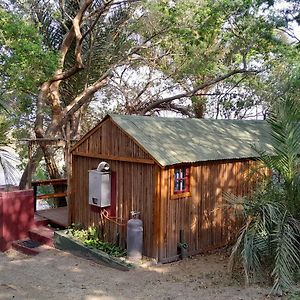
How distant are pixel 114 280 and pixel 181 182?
8.20 ft

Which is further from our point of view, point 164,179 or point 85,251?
point 85,251

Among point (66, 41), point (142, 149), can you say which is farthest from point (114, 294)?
point (66, 41)

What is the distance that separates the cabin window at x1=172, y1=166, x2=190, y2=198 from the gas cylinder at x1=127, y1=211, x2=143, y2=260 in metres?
0.98

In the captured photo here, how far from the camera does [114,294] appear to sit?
6914 millimetres

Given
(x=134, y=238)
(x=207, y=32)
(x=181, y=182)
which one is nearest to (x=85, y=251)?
(x=134, y=238)

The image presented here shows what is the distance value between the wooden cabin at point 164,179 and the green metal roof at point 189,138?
3 cm

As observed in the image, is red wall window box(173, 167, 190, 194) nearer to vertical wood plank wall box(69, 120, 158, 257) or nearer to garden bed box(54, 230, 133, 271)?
vertical wood plank wall box(69, 120, 158, 257)

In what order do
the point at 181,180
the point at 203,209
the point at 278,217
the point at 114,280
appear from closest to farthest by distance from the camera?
the point at 278,217, the point at 114,280, the point at 181,180, the point at 203,209

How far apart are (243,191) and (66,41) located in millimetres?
8181

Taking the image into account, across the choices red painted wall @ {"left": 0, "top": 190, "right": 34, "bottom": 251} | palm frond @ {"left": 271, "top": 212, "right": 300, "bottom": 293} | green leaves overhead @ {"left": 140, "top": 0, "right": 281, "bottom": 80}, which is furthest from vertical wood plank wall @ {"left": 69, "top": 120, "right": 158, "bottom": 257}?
green leaves overhead @ {"left": 140, "top": 0, "right": 281, "bottom": 80}

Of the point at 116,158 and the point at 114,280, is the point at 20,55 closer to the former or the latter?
the point at 116,158

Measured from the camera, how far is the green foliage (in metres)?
8.94

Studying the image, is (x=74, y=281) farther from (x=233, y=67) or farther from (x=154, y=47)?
(x=233, y=67)

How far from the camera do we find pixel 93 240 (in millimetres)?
9438
